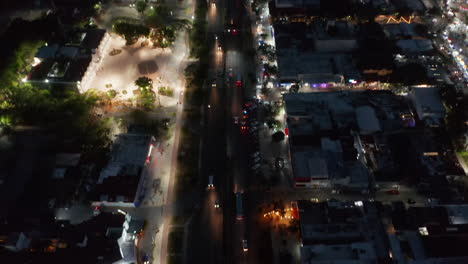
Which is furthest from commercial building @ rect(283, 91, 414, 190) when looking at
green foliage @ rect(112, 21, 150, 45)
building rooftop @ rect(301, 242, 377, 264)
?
green foliage @ rect(112, 21, 150, 45)

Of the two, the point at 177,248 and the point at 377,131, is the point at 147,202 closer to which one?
the point at 177,248

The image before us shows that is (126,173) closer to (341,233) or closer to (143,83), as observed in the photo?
(143,83)

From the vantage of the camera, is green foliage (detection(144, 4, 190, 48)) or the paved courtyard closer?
the paved courtyard

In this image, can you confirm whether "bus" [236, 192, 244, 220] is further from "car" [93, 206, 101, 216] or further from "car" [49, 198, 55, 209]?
"car" [49, 198, 55, 209]

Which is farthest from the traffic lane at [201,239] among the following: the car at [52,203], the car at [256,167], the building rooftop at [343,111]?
the car at [52,203]

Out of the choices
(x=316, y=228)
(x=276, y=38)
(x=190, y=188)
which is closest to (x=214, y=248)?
(x=190, y=188)

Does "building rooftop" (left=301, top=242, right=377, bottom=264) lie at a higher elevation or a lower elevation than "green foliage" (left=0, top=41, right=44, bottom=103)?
lower

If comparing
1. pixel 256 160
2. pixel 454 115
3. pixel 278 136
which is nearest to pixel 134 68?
pixel 256 160
